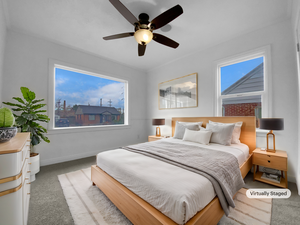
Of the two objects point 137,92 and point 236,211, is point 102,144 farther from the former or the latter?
point 236,211

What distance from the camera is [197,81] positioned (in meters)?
3.54

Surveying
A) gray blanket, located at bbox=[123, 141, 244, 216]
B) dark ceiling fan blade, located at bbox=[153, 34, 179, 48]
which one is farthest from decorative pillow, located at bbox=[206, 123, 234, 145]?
dark ceiling fan blade, located at bbox=[153, 34, 179, 48]

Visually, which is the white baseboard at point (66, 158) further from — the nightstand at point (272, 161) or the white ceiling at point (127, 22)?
the nightstand at point (272, 161)

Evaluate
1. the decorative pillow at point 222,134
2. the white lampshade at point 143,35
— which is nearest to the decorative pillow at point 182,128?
the decorative pillow at point 222,134

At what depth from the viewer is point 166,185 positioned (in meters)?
1.17

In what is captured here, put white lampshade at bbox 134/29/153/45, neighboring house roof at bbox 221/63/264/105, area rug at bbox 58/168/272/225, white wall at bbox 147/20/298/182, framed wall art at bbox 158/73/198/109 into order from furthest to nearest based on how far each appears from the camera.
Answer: framed wall art at bbox 158/73/198/109 < neighboring house roof at bbox 221/63/264/105 < white wall at bbox 147/20/298/182 < white lampshade at bbox 134/29/153/45 < area rug at bbox 58/168/272/225

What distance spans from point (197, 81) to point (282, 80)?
5.22 ft

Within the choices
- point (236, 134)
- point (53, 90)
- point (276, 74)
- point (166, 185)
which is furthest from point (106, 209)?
point (276, 74)

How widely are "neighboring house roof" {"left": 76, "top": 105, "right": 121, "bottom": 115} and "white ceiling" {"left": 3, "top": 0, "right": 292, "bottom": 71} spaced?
149 centimetres

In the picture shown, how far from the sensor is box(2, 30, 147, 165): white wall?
265 cm

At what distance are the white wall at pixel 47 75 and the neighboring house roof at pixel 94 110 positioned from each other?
498mm

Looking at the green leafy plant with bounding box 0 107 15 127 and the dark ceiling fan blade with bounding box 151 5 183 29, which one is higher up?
the dark ceiling fan blade with bounding box 151 5 183 29

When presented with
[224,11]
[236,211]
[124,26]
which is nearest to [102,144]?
[124,26]

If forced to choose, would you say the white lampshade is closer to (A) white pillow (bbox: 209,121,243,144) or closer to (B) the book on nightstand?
(A) white pillow (bbox: 209,121,243,144)
